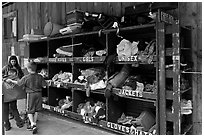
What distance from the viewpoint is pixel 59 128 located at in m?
3.78

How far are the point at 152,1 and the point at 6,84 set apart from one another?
9.07 feet

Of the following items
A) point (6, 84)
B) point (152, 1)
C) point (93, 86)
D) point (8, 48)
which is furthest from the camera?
point (8, 48)

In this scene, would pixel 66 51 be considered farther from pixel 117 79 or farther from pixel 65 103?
pixel 117 79

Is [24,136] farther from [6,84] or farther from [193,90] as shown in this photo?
[193,90]

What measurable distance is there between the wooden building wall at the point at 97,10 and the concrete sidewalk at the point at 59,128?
4.72 ft

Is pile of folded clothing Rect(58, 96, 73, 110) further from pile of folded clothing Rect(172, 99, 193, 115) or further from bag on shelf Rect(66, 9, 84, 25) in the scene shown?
pile of folded clothing Rect(172, 99, 193, 115)

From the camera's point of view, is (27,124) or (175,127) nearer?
(175,127)

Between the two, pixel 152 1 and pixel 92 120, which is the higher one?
pixel 152 1

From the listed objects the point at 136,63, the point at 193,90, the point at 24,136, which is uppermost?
the point at 136,63

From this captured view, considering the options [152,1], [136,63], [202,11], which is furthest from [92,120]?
[202,11]

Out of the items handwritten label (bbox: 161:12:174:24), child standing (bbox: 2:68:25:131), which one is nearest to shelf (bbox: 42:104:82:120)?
child standing (bbox: 2:68:25:131)

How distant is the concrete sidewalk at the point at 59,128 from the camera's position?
3.54 meters

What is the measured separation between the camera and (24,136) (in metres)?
3.28


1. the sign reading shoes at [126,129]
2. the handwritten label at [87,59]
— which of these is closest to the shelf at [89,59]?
the handwritten label at [87,59]
